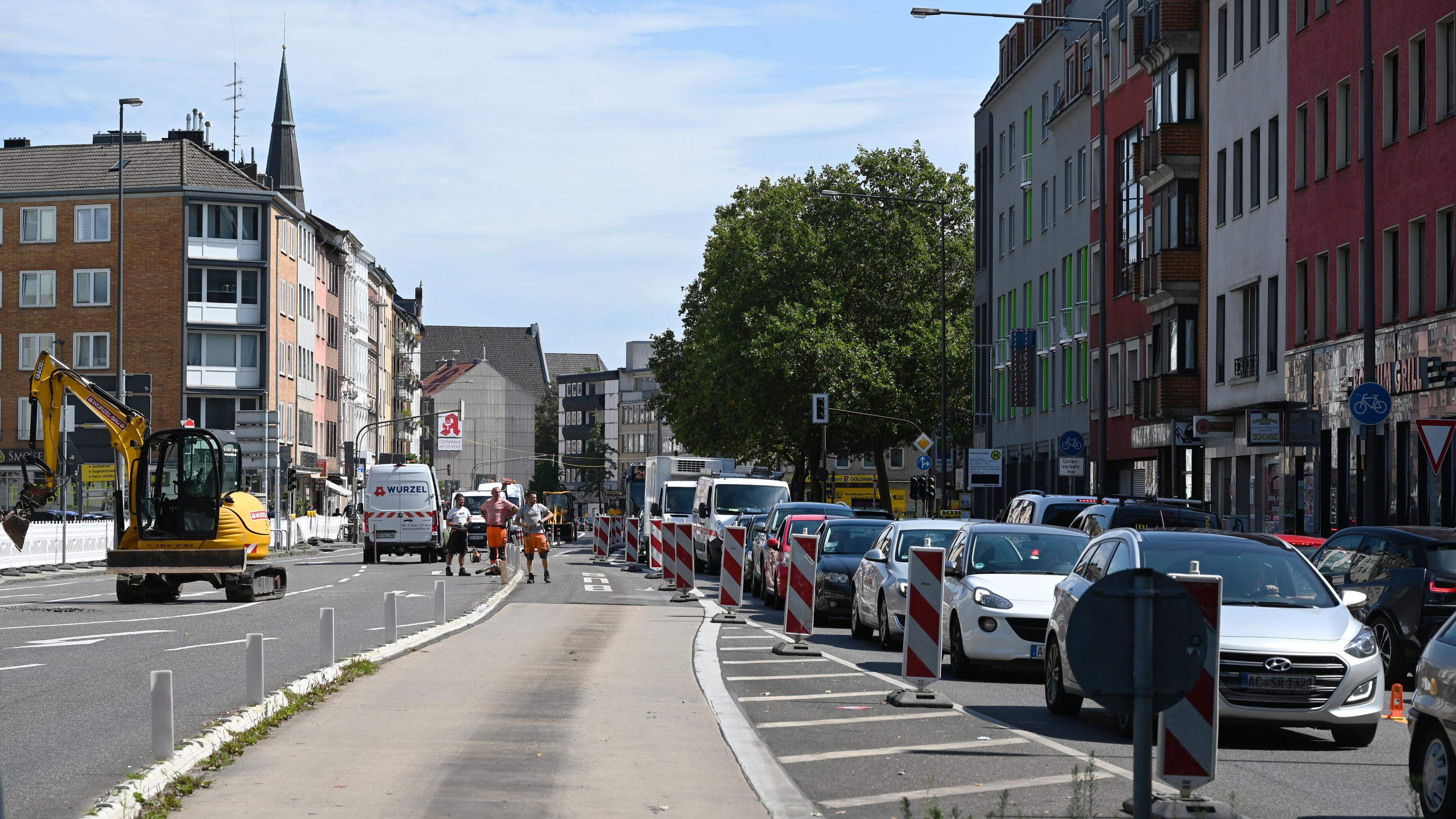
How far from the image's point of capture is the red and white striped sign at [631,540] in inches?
1870

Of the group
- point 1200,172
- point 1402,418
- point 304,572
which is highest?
point 1200,172

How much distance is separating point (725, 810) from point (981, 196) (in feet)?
224

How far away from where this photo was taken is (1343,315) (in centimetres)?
3772

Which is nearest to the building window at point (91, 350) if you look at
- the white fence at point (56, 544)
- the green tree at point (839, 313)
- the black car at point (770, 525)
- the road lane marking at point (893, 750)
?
the green tree at point (839, 313)

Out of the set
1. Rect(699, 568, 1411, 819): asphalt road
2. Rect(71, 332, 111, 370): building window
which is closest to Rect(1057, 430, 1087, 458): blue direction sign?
Rect(699, 568, 1411, 819): asphalt road

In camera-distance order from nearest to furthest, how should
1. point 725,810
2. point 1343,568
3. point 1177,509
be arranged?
point 725,810 < point 1343,568 < point 1177,509

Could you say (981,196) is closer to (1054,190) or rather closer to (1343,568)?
(1054,190)

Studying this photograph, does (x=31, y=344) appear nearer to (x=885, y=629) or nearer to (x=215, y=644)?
(x=215, y=644)

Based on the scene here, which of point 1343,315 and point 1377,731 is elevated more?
point 1343,315

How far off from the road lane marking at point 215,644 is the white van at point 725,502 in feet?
76.4

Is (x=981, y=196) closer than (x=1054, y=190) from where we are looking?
No

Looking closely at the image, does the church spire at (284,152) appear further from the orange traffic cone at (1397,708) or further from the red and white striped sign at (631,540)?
the orange traffic cone at (1397,708)

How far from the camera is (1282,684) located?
1277 centimetres

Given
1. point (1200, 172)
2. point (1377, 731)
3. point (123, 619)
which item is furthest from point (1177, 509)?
point (1200, 172)
